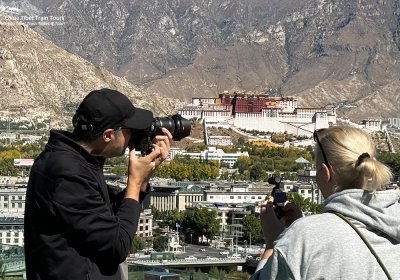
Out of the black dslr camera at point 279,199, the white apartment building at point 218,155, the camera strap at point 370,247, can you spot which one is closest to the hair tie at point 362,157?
the camera strap at point 370,247

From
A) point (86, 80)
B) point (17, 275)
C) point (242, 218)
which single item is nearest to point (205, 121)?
point (86, 80)

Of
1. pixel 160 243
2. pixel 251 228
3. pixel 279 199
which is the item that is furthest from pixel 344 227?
pixel 251 228

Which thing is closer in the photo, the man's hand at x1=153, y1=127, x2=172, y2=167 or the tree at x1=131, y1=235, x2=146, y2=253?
the man's hand at x1=153, y1=127, x2=172, y2=167

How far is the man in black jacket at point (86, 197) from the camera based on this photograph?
3.86m

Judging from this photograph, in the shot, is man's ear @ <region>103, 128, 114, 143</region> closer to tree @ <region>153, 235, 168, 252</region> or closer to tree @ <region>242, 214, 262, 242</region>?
tree @ <region>153, 235, 168, 252</region>

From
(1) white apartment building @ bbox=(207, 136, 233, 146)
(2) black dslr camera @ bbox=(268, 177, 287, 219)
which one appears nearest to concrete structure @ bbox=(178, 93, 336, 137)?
(1) white apartment building @ bbox=(207, 136, 233, 146)

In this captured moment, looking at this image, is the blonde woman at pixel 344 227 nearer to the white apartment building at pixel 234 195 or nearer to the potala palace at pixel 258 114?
the white apartment building at pixel 234 195

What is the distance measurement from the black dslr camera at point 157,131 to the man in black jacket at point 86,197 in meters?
0.02

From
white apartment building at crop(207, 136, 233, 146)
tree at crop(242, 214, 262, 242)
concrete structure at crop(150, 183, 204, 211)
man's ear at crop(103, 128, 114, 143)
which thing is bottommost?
tree at crop(242, 214, 262, 242)

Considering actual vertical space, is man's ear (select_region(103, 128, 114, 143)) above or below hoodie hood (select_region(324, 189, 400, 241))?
above

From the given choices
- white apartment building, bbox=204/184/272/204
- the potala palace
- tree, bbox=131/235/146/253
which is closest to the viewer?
tree, bbox=131/235/146/253

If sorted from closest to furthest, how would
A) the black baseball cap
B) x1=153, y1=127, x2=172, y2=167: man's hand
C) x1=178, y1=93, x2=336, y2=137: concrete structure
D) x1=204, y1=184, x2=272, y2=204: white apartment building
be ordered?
the black baseball cap
x1=153, y1=127, x2=172, y2=167: man's hand
x1=204, y1=184, x2=272, y2=204: white apartment building
x1=178, y1=93, x2=336, y2=137: concrete structure

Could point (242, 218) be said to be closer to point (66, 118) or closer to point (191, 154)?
point (191, 154)

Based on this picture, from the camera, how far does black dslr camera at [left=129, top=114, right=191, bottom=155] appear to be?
13.4 ft
